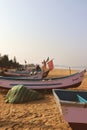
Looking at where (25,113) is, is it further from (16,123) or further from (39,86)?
(39,86)

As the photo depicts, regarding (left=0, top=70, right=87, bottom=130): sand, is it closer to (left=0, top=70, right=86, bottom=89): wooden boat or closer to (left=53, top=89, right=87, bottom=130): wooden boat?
(left=53, top=89, right=87, bottom=130): wooden boat

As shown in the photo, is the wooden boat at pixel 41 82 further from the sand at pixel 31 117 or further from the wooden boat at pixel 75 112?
the wooden boat at pixel 75 112

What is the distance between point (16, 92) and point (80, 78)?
523 centimetres

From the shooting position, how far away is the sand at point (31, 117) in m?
7.43

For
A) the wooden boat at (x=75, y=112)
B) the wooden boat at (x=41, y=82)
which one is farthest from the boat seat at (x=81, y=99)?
the wooden boat at (x=41, y=82)

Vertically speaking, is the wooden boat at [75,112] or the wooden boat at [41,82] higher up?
the wooden boat at [41,82]

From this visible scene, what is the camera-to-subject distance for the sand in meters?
7.43

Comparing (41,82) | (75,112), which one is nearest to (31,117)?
(75,112)

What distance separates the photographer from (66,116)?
602cm

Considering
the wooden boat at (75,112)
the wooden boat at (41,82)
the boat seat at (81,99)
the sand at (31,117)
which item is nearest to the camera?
the wooden boat at (75,112)

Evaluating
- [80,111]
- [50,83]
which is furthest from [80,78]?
[80,111]

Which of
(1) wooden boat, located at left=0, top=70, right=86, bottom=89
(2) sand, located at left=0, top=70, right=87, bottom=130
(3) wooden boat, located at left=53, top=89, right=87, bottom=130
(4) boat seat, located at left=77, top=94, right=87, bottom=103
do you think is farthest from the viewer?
(1) wooden boat, located at left=0, top=70, right=86, bottom=89

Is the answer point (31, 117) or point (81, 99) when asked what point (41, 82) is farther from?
point (81, 99)

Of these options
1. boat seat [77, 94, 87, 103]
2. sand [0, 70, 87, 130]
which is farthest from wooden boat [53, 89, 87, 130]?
sand [0, 70, 87, 130]
